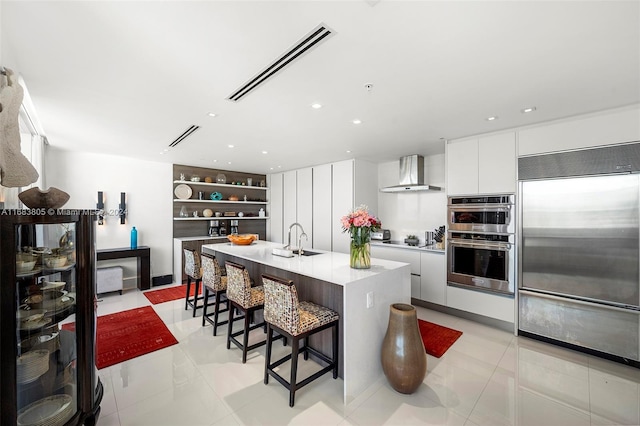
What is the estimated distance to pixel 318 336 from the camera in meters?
2.74

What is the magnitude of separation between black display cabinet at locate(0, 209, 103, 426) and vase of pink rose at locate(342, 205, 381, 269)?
6.63 feet

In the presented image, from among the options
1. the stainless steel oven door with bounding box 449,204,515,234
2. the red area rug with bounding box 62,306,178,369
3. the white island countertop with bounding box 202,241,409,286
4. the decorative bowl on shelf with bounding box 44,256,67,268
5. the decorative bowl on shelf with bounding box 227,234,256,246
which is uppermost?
the stainless steel oven door with bounding box 449,204,515,234

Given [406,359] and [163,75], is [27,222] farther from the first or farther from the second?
[406,359]

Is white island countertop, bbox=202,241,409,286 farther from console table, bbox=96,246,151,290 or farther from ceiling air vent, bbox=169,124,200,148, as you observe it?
console table, bbox=96,246,151,290

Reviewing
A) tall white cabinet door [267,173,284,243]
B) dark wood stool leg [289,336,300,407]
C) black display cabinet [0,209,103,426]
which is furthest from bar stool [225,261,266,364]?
tall white cabinet door [267,173,284,243]

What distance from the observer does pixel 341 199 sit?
5332 millimetres

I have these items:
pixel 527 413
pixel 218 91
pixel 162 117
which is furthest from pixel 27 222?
pixel 527 413

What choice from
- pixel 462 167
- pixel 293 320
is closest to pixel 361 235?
pixel 293 320

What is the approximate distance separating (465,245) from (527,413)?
202 centimetres

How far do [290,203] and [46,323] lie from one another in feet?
16.9

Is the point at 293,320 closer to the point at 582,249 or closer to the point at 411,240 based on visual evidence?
the point at 582,249

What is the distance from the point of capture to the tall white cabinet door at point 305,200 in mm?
6063

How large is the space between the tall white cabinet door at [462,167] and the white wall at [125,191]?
5.55 meters

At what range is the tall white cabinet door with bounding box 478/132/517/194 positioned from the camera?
130 inches
